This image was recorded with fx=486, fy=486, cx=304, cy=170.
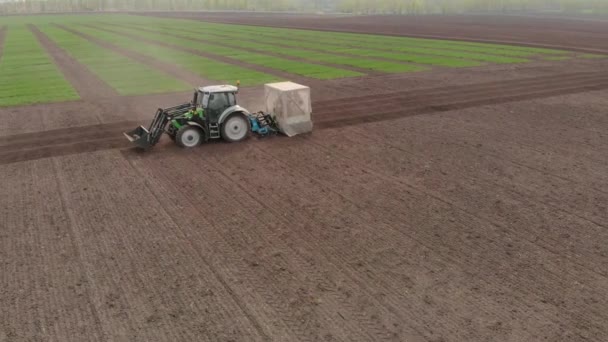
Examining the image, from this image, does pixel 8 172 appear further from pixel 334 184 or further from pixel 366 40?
pixel 366 40

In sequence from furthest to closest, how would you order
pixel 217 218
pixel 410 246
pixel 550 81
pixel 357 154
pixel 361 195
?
1. pixel 550 81
2. pixel 357 154
3. pixel 361 195
4. pixel 217 218
5. pixel 410 246

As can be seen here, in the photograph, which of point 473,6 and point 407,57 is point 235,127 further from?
point 473,6

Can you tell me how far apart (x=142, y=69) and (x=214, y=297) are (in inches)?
1234

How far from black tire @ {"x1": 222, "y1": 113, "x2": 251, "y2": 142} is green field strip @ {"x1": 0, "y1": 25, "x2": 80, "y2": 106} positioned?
13.2 meters

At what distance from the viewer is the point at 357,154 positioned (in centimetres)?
1655

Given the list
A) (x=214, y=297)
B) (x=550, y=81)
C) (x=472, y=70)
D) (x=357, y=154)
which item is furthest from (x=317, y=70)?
(x=214, y=297)

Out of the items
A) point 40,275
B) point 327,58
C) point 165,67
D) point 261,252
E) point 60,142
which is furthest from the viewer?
point 327,58

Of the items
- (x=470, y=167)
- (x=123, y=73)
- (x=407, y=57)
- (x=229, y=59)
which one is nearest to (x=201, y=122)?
(x=470, y=167)

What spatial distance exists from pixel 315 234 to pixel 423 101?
15.6 meters

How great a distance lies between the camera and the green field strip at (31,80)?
26375 millimetres

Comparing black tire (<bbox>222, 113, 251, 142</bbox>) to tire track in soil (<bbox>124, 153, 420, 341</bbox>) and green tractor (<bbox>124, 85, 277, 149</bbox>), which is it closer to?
green tractor (<bbox>124, 85, 277, 149</bbox>)

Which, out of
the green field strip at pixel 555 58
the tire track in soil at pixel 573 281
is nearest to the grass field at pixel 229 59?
the green field strip at pixel 555 58

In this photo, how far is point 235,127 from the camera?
17.8m

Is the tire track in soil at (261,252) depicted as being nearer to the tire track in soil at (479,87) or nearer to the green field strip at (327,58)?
the tire track in soil at (479,87)
